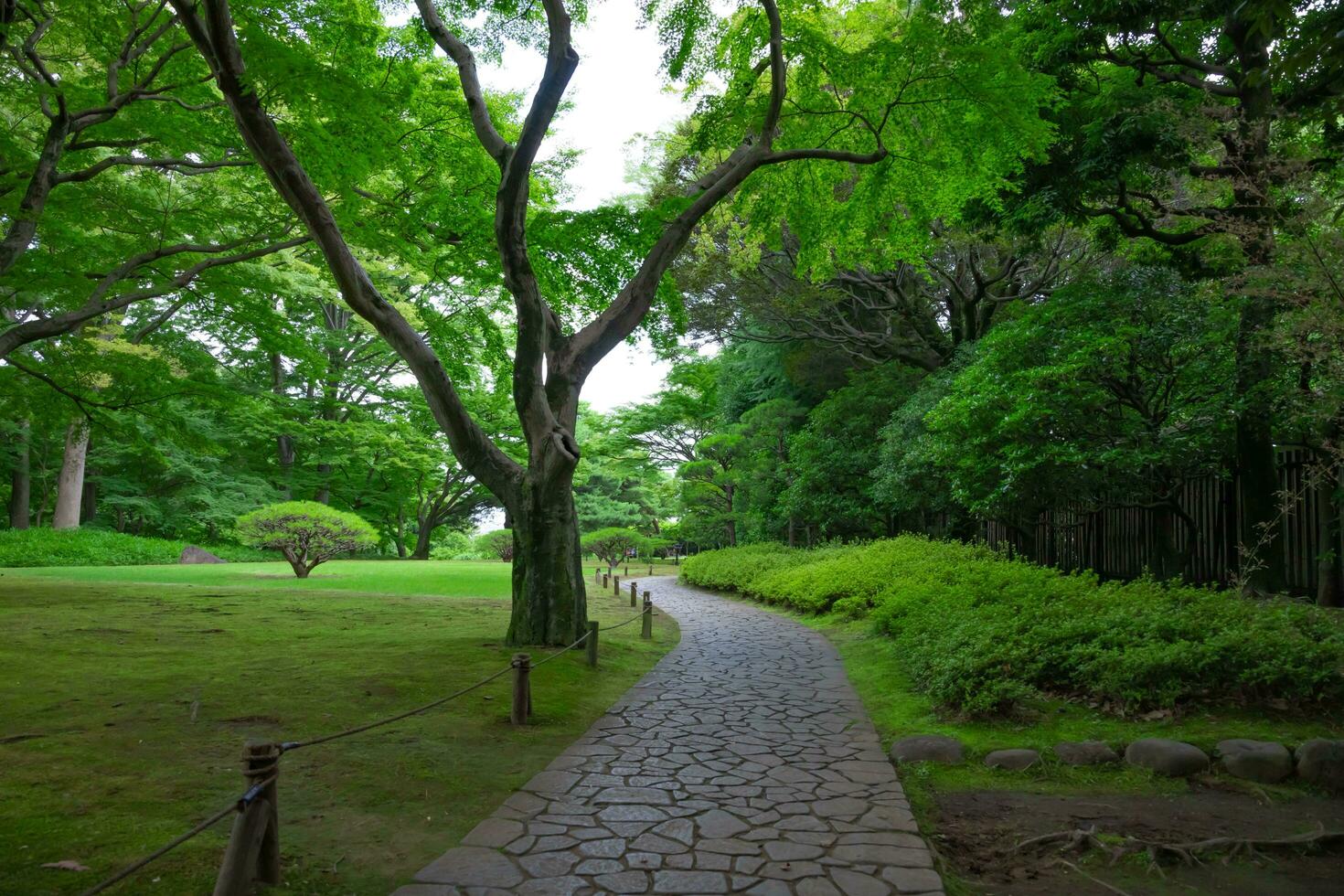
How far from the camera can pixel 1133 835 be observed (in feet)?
13.0

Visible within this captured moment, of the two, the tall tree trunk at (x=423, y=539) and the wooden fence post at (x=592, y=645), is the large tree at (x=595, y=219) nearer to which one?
the wooden fence post at (x=592, y=645)

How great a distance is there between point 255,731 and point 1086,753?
601 centimetres

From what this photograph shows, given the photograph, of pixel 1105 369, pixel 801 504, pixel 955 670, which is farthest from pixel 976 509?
pixel 801 504

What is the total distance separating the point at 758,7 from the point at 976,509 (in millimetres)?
8301

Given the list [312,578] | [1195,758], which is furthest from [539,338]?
[312,578]

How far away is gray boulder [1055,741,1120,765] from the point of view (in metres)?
4.99

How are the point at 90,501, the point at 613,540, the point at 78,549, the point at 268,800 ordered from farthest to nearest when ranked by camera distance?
1. the point at 90,501
2. the point at 613,540
3. the point at 78,549
4. the point at 268,800

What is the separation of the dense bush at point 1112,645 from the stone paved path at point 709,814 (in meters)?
1.13

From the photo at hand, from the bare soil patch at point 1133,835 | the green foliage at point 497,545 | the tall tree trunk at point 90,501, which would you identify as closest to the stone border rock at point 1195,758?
the bare soil patch at point 1133,835

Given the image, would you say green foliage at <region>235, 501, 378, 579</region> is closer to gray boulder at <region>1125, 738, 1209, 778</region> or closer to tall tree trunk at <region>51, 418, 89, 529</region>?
tall tree trunk at <region>51, 418, 89, 529</region>

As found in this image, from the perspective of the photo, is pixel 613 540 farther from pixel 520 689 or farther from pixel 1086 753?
pixel 1086 753

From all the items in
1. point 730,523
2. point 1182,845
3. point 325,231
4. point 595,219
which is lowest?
point 1182,845

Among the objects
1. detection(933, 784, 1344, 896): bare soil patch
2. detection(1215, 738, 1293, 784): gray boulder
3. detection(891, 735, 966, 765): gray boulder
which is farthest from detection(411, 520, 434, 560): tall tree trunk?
detection(1215, 738, 1293, 784): gray boulder

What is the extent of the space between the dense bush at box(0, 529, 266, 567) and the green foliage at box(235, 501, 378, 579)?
799cm
